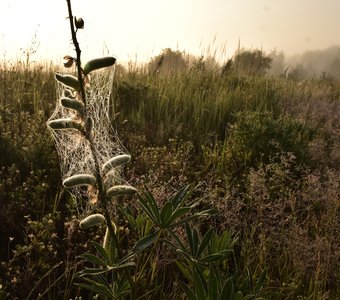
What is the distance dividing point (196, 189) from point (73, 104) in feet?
5.70

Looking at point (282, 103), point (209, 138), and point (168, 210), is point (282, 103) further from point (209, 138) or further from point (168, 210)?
point (168, 210)

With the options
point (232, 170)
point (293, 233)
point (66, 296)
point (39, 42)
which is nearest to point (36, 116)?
point (39, 42)

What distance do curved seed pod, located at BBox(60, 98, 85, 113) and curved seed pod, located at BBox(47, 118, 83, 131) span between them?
34mm

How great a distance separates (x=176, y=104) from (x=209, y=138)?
0.87 metres

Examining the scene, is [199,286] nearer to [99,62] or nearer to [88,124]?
[88,124]

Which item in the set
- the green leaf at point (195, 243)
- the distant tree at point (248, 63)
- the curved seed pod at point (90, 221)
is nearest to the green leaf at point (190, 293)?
the green leaf at point (195, 243)

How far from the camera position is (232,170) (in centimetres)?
327

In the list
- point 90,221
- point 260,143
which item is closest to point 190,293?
point 90,221

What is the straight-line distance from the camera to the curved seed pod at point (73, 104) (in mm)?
994

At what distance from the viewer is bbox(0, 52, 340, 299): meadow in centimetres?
201

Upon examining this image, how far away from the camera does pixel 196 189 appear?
2.67 metres

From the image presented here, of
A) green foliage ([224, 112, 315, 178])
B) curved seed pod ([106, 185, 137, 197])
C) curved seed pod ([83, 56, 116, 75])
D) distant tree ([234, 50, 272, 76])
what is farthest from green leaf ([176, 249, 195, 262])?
distant tree ([234, 50, 272, 76])

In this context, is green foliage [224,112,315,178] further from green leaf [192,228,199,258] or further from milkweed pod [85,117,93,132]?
milkweed pod [85,117,93,132]

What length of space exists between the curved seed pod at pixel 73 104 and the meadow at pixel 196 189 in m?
0.40
